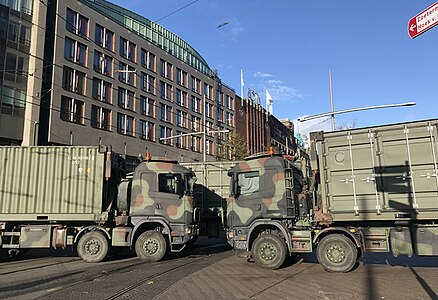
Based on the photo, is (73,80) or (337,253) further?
(73,80)

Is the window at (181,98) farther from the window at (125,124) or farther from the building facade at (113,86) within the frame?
the window at (125,124)

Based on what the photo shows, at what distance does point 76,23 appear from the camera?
37469mm

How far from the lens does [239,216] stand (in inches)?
455

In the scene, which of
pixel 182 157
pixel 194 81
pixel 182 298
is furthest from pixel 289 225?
pixel 194 81

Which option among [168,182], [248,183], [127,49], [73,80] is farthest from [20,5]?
[248,183]

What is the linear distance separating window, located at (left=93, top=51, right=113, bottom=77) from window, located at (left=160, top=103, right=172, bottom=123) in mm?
9498

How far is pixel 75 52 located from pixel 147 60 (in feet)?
38.2

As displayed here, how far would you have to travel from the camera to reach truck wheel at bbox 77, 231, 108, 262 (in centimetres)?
1232

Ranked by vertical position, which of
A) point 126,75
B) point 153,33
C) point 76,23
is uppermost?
point 153,33

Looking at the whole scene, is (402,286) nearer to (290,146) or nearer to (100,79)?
(100,79)

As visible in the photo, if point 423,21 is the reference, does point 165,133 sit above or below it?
above

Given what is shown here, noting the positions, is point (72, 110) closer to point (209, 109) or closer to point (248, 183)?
point (209, 109)

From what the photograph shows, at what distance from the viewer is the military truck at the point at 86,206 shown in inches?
488

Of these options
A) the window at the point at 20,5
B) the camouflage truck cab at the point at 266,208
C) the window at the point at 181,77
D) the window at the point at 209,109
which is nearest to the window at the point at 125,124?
the window at the point at 181,77
